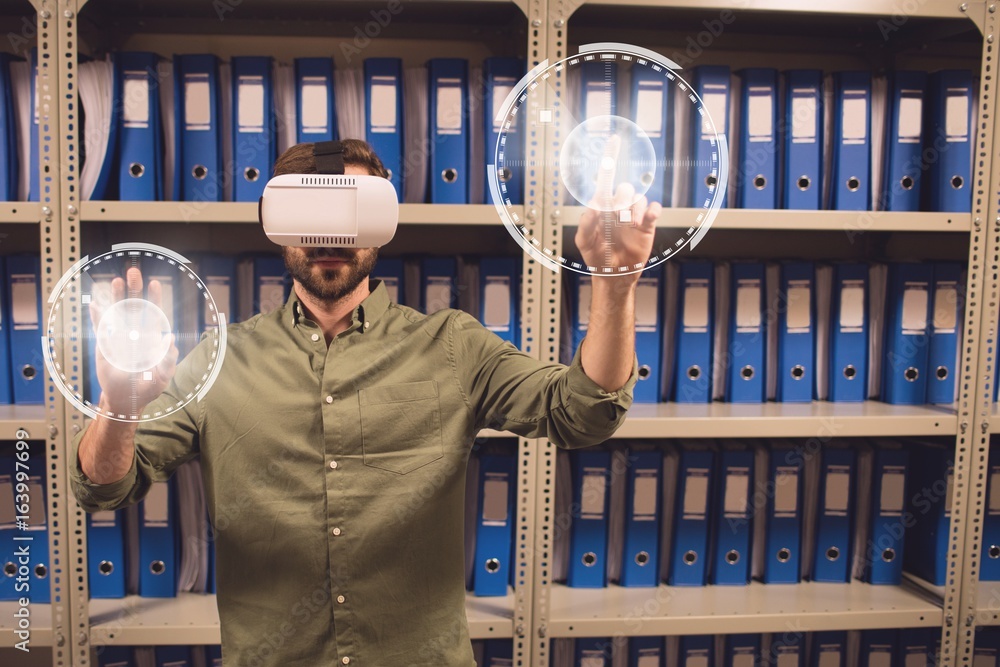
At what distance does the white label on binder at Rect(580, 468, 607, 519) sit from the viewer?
1.58m

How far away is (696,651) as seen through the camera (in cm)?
166

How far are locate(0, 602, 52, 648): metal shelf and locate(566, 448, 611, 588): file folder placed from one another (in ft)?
3.37

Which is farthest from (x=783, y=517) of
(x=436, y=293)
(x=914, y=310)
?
(x=436, y=293)

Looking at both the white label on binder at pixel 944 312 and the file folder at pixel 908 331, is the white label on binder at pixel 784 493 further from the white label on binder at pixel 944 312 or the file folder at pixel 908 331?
the white label on binder at pixel 944 312

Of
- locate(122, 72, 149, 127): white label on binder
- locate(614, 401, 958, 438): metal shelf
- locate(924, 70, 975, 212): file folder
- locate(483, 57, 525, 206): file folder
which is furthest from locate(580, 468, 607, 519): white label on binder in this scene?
locate(122, 72, 149, 127): white label on binder

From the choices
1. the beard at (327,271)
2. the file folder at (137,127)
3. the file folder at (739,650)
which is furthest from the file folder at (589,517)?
the file folder at (137,127)

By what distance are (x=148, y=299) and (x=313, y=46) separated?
3.91 ft

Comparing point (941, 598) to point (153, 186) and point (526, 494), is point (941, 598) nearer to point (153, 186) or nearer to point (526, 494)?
point (526, 494)

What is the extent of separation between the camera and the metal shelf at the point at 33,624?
140cm

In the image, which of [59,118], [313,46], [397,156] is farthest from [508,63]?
[59,118]

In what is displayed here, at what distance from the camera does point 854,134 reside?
1542 millimetres

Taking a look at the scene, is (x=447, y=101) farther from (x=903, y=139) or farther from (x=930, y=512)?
(x=930, y=512)

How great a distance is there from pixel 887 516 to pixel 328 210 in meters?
1.51

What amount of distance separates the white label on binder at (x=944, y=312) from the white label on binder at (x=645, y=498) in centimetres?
70
